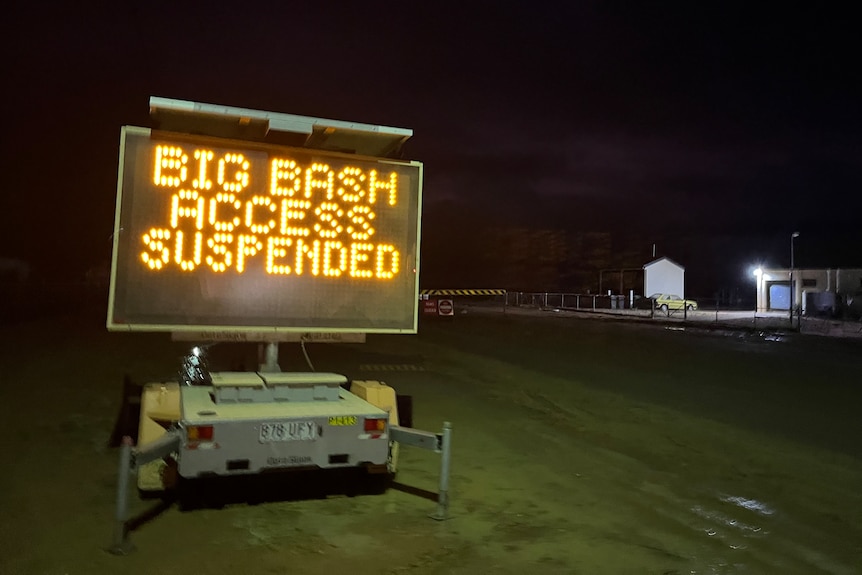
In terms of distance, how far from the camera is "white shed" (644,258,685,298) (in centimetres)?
6425

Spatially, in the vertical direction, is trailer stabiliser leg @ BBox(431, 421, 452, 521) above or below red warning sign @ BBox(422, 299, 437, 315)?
below

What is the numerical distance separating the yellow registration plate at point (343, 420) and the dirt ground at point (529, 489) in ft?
2.91

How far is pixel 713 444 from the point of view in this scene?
9.98m

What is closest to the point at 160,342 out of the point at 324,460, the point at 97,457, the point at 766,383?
the point at 97,457

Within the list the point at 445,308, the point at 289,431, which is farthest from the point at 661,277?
the point at 289,431

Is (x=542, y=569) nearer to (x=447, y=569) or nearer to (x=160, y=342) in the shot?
(x=447, y=569)

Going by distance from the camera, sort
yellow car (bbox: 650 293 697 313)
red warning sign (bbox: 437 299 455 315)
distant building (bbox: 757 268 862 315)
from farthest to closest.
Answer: yellow car (bbox: 650 293 697 313), distant building (bbox: 757 268 862 315), red warning sign (bbox: 437 299 455 315)

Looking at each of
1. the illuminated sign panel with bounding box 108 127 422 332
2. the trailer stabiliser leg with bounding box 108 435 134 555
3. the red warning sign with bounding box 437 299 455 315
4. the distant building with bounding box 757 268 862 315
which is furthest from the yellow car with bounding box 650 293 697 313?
the trailer stabiliser leg with bounding box 108 435 134 555

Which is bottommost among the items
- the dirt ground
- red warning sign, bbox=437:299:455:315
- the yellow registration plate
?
the dirt ground

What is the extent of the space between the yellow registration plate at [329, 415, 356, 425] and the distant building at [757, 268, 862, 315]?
46.2 meters

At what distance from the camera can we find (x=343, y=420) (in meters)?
6.32

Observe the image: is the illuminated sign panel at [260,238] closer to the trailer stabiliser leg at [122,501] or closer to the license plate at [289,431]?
the license plate at [289,431]

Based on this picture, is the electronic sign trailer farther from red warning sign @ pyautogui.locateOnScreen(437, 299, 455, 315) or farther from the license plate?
red warning sign @ pyautogui.locateOnScreen(437, 299, 455, 315)

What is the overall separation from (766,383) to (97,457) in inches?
529
